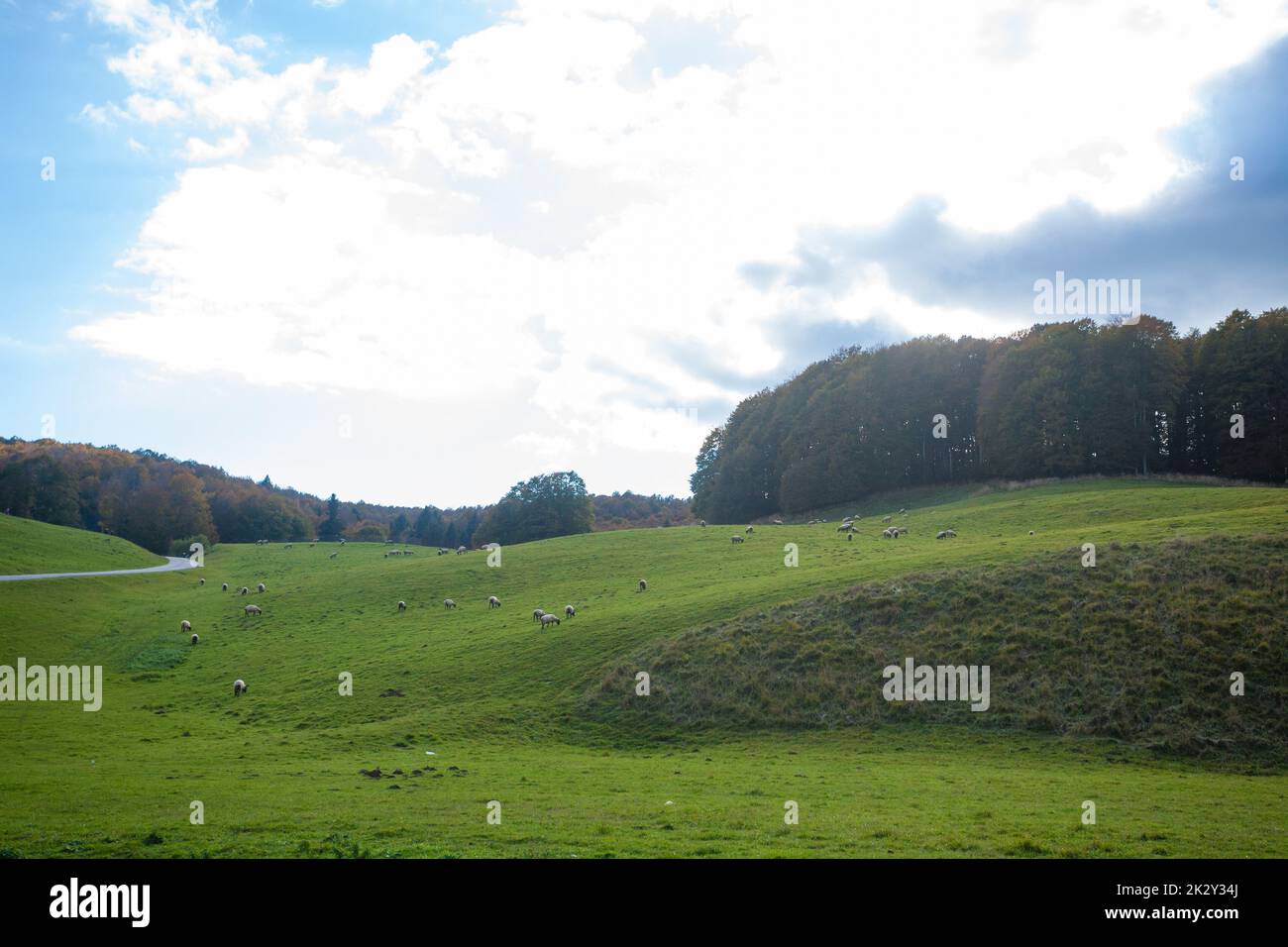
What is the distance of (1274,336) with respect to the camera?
262 feet

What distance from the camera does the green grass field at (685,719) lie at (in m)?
16.4

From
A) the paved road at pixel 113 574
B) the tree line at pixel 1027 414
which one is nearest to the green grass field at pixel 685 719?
the paved road at pixel 113 574

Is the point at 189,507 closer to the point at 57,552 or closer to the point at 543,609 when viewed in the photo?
the point at 57,552

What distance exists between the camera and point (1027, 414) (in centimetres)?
8681

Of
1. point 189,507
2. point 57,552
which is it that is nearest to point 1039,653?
point 57,552

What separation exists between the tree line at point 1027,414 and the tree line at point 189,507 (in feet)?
91.1

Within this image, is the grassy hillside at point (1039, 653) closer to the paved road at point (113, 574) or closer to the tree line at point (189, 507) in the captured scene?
the paved road at point (113, 574)

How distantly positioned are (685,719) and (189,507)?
128736 millimetres

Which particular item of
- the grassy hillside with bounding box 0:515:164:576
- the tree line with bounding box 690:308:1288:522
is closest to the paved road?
the grassy hillside with bounding box 0:515:164:576

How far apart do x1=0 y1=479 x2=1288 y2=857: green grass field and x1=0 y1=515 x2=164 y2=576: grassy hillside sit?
1267 centimetres
